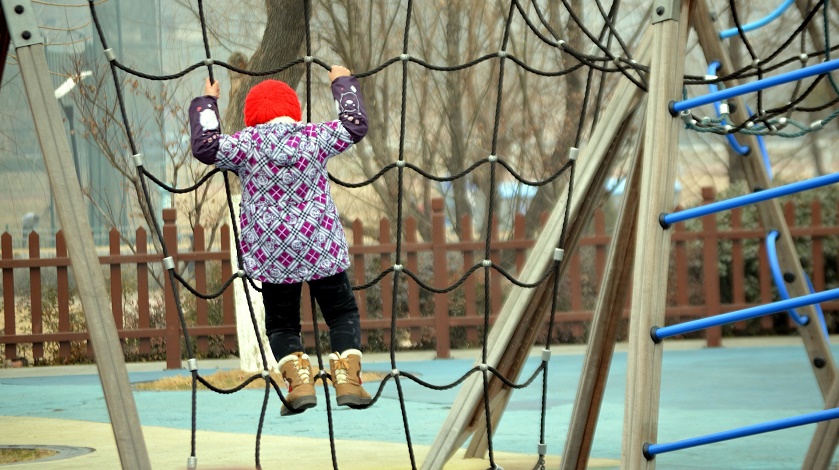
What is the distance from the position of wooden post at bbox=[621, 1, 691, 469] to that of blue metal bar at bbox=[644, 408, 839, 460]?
1.2 inches

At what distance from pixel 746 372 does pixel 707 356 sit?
99 cm

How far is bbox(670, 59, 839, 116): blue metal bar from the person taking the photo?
7.63 feet

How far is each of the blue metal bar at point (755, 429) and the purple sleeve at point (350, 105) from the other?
3.66 feet

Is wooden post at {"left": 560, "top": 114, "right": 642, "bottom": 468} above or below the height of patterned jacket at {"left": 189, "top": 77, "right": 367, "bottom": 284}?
below

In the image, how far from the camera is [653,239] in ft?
8.34

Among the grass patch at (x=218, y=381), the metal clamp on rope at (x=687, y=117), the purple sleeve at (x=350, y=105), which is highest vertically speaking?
the purple sleeve at (x=350, y=105)

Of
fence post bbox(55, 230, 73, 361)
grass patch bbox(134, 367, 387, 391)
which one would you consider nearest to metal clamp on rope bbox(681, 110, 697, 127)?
grass patch bbox(134, 367, 387, 391)

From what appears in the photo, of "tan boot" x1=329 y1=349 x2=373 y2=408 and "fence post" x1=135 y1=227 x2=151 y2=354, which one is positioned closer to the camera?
"tan boot" x1=329 y1=349 x2=373 y2=408

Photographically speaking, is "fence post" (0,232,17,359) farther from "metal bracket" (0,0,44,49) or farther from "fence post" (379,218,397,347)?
"metal bracket" (0,0,44,49)

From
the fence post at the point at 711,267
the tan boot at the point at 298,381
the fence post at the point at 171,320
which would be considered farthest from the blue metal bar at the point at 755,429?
the fence post at the point at 711,267

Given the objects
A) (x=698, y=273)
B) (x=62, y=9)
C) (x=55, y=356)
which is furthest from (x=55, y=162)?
(x=62, y=9)

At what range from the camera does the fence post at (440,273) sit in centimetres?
841

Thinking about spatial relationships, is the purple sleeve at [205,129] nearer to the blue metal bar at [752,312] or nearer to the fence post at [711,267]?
the blue metal bar at [752,312]

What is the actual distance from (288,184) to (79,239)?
0.67 meters
